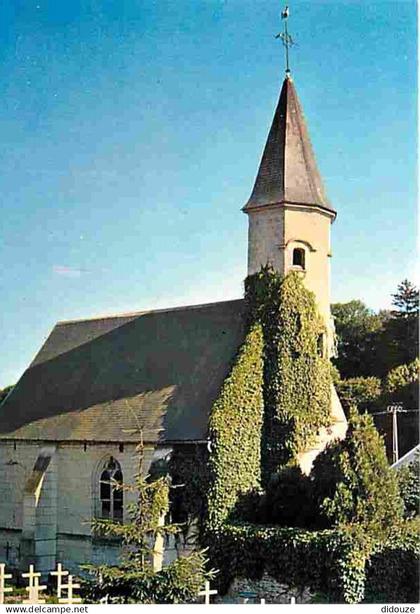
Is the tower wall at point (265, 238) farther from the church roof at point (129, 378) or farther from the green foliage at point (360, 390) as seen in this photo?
the green foliage at point (360, 390)

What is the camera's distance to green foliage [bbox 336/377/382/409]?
3589 centimetres

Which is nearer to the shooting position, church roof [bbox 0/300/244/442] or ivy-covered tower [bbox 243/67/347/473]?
church roof [bbox 0/300/244/442]

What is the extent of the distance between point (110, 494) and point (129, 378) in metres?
3.90

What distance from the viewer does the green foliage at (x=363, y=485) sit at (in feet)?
73.8

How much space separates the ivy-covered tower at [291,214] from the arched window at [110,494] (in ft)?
24.9

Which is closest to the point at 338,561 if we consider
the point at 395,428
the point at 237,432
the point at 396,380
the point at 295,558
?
the point at 295,558

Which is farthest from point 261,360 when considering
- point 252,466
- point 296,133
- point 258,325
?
point 296,133

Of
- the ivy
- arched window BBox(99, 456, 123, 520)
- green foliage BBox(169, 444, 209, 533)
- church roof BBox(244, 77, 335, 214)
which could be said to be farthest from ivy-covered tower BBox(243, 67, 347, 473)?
arched window BBox(99, 456, 123, 520)

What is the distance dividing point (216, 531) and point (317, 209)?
1070 cm

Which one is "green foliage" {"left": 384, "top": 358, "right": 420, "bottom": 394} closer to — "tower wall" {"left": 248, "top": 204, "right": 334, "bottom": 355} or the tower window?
"tower wall" {"left": 248, "top": 204, "right": 334, "bottom": 355}

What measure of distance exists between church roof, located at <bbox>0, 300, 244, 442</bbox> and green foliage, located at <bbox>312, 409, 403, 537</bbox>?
502 cm

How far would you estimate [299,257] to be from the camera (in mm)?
29266

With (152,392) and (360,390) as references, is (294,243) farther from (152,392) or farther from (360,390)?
(360,390)

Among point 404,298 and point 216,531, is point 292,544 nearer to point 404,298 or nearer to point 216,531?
point 216,531
